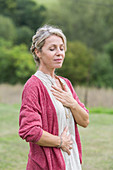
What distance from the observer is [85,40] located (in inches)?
1785

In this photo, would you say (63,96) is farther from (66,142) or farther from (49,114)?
(66,142)

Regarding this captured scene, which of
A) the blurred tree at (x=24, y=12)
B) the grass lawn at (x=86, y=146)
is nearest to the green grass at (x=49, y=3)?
the blurred tree at (x=24, y=12)

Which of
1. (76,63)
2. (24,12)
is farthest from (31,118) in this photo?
(24,12)

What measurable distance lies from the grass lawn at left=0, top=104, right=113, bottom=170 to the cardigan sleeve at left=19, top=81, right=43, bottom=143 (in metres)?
2.97

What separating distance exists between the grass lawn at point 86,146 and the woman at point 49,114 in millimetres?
2728

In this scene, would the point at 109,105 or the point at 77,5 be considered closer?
the point at 109,105

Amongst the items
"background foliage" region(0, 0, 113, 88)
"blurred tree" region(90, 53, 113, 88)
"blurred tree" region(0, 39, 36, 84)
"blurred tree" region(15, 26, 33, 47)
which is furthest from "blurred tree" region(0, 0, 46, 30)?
"blurred tree" region(90, 53, 113, 88)

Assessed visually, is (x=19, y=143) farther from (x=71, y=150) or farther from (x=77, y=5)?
(x=77, y=5)

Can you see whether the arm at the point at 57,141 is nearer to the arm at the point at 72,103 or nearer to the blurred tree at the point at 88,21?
the arm at the point at 72,103

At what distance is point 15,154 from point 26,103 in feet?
12.3

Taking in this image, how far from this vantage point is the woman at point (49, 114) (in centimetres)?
185

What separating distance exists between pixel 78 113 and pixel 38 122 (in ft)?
1.16

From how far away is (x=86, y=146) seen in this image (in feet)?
19.7

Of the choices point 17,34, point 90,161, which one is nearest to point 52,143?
point 90,161
